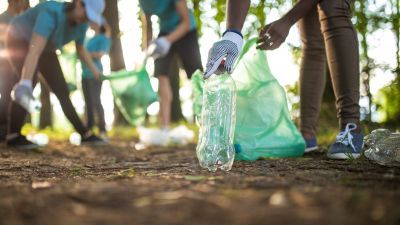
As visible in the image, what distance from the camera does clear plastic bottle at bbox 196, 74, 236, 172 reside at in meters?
2.25

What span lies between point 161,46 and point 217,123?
1956 millimetres

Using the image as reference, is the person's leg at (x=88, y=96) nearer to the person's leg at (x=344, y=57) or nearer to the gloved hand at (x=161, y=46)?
the gloved hand at (x=161, y=46)

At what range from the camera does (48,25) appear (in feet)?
12.6

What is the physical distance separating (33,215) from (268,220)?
0.57 m

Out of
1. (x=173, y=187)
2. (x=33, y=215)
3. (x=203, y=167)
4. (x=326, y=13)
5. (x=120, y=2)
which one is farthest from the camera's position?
(x=120, y=2)

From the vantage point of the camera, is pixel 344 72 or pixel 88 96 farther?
pixel 88 96

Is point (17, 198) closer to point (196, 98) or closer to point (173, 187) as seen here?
point (173, 187)

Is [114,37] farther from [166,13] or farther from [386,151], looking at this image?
[386,151]

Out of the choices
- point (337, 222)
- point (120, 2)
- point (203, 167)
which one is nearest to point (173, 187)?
point (337, 222)

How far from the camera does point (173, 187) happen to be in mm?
1462

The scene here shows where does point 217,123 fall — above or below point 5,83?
below

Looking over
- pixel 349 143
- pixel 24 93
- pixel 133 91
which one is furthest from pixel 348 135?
pixel 133 91

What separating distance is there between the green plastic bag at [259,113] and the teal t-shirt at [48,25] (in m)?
1.71

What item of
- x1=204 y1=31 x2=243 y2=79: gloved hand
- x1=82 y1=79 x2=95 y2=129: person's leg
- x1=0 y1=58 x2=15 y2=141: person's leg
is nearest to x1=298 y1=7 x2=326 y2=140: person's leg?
x1=204 y1=31 x2=243 y2=79: gloved hand
